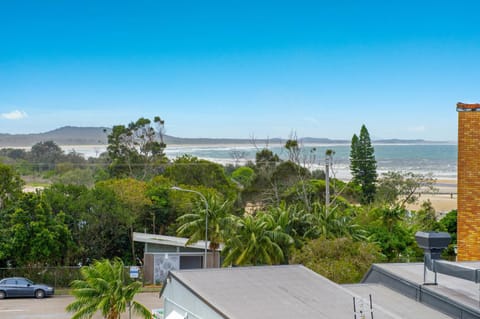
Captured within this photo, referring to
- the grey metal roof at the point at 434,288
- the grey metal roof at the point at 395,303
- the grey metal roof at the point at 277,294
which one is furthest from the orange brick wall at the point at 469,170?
the grey metal roof at the point at 277,294

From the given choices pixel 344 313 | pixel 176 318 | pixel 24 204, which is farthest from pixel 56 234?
pixel 344 313

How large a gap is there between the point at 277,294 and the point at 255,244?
18335 mm

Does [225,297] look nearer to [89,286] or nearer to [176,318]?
[176,318]

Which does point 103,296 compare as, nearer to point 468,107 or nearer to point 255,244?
point 255,244

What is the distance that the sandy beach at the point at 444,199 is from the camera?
87.9 m

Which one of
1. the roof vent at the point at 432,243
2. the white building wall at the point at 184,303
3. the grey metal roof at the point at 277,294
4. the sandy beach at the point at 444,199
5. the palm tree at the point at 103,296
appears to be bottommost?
the sandy beach at the point at 444,199

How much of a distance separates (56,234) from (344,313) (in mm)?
28704

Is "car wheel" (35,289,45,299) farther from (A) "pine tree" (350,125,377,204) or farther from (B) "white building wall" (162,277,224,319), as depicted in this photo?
(A) "pine tree" (350,125,377,204)

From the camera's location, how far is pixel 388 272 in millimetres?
16547

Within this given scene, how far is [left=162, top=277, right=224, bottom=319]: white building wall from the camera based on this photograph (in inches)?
547

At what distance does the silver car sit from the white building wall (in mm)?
20482

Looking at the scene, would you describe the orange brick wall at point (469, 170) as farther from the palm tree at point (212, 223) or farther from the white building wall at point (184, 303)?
the palm tree at point (212, 223)

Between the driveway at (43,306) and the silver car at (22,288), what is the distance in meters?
0.34

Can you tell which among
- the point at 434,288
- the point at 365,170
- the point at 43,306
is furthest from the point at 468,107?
the point at 365,170
